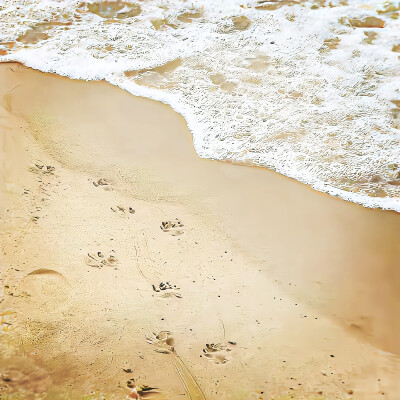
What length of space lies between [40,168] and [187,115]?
209 centimetres

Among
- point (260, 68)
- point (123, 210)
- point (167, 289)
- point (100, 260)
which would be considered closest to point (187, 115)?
point (260, 68)

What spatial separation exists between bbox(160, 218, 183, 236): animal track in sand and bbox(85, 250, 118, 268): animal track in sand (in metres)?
0.62

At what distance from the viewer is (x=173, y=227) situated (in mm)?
4258

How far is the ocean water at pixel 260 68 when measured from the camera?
508 cm

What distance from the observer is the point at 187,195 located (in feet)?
15.0

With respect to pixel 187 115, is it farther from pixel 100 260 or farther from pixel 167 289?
pixel 167 289

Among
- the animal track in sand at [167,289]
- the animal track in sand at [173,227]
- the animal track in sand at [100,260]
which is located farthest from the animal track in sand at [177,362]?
the animal track in sand at [173,227]

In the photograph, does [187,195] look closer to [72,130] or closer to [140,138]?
[140,138]

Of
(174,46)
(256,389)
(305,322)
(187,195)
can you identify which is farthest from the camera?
(174,46)

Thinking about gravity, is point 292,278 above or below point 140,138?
below

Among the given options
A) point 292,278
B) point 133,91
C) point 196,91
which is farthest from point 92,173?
point 292,278

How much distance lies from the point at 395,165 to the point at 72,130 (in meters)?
4.21

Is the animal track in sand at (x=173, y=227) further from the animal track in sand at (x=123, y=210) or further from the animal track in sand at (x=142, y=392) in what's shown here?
the animal track in sand at (x=142, y=392)

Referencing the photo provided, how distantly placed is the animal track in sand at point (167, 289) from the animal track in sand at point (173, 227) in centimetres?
62
